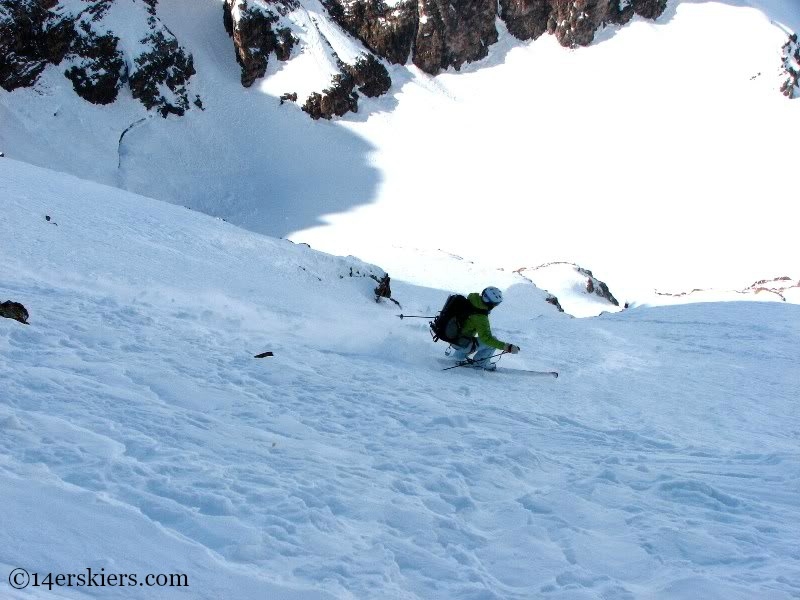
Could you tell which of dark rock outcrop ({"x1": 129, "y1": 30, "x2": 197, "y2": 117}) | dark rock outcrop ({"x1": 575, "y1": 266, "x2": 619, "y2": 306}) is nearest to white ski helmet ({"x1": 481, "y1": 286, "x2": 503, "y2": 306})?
dark rock outcrop ({"x1": 575, "y1": 266, "x2": 619, "y2": 306})

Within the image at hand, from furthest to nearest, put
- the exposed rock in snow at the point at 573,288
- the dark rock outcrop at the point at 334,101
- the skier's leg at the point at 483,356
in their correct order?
the dark rock outcrop at the point at 334,101, the exposed rock in snow at the point at 573,288, the skier's leg at the point at 483,356

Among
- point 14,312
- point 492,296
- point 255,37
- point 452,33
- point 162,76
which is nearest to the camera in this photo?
point 14,312

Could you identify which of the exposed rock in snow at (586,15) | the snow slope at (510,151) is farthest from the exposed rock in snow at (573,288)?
the exposed rock in snow at (586,15)

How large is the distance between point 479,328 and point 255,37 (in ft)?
132

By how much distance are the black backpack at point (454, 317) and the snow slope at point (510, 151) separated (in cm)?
1629

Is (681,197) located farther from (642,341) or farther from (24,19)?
(24,19)

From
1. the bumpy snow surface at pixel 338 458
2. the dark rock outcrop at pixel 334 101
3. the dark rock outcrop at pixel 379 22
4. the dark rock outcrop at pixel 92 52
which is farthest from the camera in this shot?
the dark rock outcrop at pixel 379 22

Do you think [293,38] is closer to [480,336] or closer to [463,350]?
[463,350]

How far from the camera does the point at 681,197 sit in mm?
39562

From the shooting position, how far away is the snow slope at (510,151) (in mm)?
35750

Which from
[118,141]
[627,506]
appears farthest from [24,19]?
[627,506]

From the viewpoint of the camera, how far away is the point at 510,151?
44625mm

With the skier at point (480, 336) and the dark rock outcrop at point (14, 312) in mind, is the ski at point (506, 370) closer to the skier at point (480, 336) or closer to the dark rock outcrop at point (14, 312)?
the skier at point (480, 336)

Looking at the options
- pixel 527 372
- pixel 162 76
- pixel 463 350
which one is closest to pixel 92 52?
pixel 162 76
